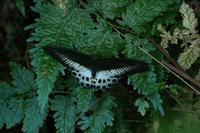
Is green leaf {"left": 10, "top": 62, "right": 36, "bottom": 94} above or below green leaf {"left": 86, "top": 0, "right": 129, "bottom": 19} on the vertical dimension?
below

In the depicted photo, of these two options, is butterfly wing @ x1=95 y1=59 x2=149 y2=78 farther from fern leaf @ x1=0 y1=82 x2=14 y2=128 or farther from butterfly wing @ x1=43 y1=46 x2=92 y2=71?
fern leaf @ x1=0 y1=82 x2=14 y2=128

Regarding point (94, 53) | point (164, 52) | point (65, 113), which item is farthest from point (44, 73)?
point (164, 52)

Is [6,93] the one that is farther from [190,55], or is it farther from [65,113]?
[190,55]

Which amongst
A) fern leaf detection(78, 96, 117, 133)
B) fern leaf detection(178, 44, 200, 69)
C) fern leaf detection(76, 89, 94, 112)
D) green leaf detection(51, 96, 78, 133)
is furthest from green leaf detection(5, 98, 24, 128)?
fern leaf detection(178, 44, 200, 69)

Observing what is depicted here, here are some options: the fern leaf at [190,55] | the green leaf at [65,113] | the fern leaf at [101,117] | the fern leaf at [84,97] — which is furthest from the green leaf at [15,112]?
the fern leaf at [190,55]

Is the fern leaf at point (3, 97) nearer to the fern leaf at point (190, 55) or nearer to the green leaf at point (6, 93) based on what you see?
the green leaf at point (6, 93)

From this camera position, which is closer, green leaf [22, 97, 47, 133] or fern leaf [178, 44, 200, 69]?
fern leaf [178, 44, 200, 69]
